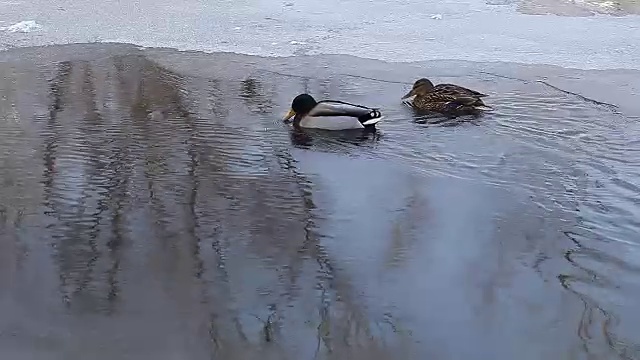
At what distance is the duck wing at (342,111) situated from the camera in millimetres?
5328

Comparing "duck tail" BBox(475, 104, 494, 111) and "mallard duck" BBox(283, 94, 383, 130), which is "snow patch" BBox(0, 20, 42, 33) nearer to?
"mallard duck" BBox(283, 94, 383, 130)

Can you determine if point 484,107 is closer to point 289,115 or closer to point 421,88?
point 421,88

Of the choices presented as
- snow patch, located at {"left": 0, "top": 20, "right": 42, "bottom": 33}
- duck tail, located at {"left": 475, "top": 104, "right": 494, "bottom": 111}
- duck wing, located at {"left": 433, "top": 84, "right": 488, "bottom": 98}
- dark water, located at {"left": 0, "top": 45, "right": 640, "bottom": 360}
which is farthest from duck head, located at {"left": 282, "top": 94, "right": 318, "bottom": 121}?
snow patch, located at {"left": 0, "top": 20, "right": 42, "bottom": 33}

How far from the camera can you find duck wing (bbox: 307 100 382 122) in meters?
5.33

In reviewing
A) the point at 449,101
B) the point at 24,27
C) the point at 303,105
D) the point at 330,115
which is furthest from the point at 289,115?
the point at 24,27

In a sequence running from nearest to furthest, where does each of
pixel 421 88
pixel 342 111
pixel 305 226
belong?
pixel 305 226, pixel 342 111, pixel 421 88

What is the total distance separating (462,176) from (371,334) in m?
1.71

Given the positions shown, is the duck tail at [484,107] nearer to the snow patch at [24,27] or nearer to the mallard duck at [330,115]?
the mallard duck at [330,115]

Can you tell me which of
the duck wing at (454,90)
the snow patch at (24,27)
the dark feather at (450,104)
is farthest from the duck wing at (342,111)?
the snow patch at (24,27)

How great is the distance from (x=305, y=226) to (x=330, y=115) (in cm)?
155

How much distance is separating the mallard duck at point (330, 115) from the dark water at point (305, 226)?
91mm

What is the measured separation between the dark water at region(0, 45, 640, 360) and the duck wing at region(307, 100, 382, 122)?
122 mm

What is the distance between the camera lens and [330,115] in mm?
5406

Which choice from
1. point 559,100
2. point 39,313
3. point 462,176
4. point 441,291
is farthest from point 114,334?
point 559,100
